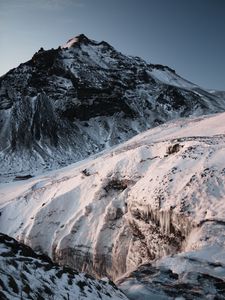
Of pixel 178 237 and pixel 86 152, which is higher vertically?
pixel 86 152

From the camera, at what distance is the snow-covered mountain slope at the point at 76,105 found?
90.3m

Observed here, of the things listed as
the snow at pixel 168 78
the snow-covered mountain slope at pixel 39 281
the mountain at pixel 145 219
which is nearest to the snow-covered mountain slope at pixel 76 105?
the snow at pixel 168 78

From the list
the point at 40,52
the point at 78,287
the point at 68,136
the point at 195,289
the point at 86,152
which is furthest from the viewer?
the point at 40,52

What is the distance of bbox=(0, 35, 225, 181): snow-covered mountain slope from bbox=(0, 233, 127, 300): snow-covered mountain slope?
6795 centimetres

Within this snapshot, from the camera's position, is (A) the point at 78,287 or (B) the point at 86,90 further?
(B) the point at 86,90

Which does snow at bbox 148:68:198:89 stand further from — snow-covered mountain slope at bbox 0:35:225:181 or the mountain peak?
the mountain peak

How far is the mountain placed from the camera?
45.9 feet

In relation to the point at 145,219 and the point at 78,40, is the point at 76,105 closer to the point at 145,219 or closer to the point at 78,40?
the point at 78,40

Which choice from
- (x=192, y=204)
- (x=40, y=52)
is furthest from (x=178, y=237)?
(x=40, y=52)

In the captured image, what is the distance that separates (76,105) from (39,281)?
96.6 metres

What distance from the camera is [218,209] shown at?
18719 millimetres

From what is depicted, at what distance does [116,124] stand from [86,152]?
14541 millimetres

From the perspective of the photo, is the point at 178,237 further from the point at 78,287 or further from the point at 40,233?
the point at 40,233

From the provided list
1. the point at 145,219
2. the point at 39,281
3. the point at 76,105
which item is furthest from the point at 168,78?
the point at 39,281
